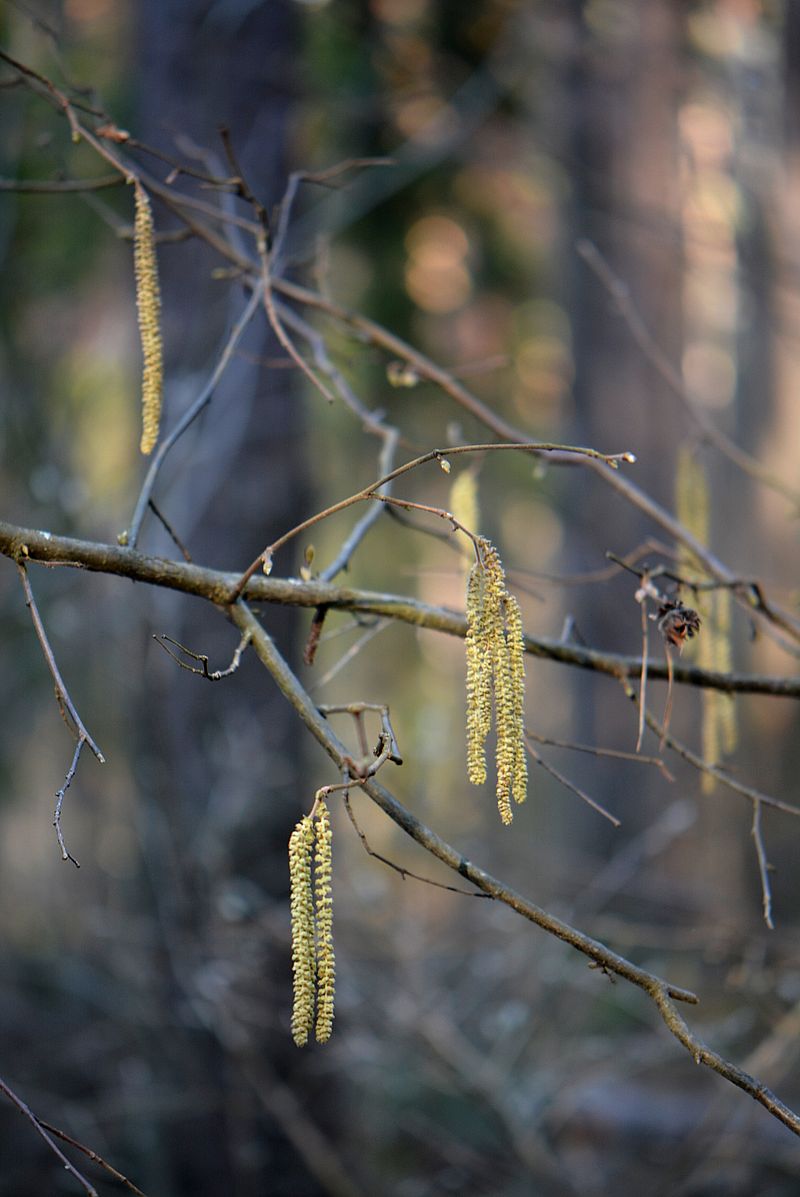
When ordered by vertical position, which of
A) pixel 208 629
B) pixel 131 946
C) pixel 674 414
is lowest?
pixel 131 946

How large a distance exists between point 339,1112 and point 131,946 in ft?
4.45

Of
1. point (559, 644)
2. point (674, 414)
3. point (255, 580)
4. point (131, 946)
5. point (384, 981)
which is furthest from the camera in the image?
point (674, 414)

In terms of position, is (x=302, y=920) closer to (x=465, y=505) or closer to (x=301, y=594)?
(x=301, y=594)

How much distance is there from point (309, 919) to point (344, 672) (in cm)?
587

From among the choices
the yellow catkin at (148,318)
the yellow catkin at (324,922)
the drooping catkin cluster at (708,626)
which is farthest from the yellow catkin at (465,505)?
the yellow catkin at (324,922)

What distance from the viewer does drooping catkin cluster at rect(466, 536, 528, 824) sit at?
1.48m

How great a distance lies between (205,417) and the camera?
202 inches

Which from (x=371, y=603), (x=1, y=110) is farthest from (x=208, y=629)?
(x=371, y=603)

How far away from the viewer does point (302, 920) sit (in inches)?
57.0

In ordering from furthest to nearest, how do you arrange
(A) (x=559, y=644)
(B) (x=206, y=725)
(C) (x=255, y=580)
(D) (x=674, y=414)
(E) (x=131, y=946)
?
(D) (x=674, y=414), (B) (x=206, y=725), (E) (x=131, y=946), (A) (x=559, y=644), (C) (x=255, y=580)

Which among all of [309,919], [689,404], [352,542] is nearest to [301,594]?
[352,542]

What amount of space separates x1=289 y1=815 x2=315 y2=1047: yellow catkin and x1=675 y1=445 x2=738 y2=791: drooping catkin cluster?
925 mm

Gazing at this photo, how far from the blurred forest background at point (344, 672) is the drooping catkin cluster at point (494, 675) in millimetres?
620

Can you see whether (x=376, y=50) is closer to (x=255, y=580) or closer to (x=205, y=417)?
(x=205, y=417)
